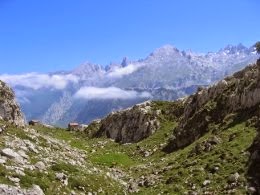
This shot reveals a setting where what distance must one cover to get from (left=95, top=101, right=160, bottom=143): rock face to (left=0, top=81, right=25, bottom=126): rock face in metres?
21.8

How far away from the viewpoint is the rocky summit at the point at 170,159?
107 ft

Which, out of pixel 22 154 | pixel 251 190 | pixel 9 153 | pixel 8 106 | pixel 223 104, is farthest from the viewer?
pixel 8 106

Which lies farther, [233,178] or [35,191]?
[233,178]

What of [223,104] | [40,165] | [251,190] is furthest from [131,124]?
[251,190]

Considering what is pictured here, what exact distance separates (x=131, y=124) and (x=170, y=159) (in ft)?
131

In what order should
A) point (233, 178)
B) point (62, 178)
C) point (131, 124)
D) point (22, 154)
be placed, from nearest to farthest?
1. point (233, 178)
2. point (62, 178)
3. point (22, 154)
4. point (131, 124)

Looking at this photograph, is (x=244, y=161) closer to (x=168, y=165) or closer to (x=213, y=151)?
(x=213, y=151)

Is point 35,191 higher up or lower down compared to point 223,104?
lower down

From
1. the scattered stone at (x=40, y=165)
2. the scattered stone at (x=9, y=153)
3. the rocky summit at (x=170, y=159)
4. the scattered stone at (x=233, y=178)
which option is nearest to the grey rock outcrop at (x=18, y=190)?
the rocky summit at (x=170, y=159)

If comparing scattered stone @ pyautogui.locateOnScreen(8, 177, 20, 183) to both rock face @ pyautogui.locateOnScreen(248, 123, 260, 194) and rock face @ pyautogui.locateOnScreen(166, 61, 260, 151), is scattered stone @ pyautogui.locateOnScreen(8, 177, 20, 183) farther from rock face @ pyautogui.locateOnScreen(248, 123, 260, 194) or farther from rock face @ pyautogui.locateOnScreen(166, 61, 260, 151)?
rock face @ pyautogui.locateOnScreen(166, 61, 260, 151)

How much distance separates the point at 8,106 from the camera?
210ft

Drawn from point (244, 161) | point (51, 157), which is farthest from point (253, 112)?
point (51, 157)

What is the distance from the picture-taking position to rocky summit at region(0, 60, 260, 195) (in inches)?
1280

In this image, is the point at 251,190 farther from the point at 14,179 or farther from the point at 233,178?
the point at 14,179
